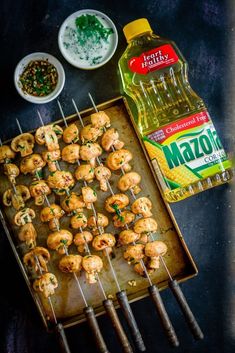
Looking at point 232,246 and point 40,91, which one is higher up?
point 40,91

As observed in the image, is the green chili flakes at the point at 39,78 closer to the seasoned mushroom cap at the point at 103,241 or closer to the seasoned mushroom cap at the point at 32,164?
the seasoned mushroom cap at the point at 32,164

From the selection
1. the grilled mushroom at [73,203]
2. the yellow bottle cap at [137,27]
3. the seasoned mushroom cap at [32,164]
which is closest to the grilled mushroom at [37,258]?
the grilled mushroom at [73,203]

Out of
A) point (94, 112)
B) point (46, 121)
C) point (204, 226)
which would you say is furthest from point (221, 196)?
point (46, 121)

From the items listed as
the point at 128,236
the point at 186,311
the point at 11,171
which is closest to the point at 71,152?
the point at 11,171

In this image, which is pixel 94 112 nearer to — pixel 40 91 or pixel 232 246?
pixel 40 91

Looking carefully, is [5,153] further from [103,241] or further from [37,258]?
[103,241]
